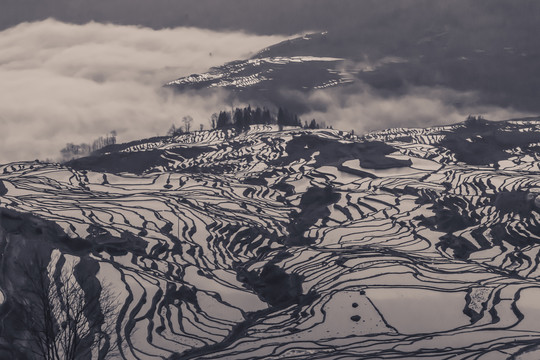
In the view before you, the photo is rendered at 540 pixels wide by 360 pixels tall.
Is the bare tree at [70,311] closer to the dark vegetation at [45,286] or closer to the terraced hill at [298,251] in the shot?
the dark vegetation at [45,286]

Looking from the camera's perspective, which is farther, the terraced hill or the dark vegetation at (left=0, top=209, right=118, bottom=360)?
the terraced hill

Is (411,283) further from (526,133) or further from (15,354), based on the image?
(526,133)

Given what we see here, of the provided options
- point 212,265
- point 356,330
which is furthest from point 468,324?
point 212,265

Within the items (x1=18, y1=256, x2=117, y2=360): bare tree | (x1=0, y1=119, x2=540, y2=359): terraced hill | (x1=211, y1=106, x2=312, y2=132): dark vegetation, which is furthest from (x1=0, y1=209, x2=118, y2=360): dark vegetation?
(x1=211, y1=106, x2=312, y2=132): dark vegetation

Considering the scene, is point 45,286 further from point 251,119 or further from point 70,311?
point 251,119

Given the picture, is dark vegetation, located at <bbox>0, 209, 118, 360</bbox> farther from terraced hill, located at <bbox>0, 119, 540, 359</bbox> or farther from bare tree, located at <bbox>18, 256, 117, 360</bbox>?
terraced hill, located at <bbox>0, 119, 540, 359</bbox>

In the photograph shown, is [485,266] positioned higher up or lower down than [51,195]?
lower down

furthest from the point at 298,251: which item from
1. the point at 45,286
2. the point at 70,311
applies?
the point at 45,286

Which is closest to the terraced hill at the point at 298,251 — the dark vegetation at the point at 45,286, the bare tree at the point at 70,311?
the dark vegetation at the point at 45,286
